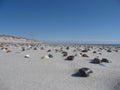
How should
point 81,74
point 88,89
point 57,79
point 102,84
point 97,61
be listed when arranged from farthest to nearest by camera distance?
point 97,61 < point 81,74 < point 57,79 < point 102,84 < point 88,89

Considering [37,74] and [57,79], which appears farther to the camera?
[37,74]

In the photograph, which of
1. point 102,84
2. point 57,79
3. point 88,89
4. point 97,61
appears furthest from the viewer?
point 97,61

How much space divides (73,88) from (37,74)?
1490mm

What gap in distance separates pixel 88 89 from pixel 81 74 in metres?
1.01

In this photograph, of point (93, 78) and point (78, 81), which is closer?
point (78, 81)

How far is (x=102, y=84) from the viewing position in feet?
13.0

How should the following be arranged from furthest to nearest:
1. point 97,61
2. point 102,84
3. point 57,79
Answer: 1. point 97,61
2. point 57,79
3. point 102,84

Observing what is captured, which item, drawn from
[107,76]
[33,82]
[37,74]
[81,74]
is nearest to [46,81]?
[33,82]

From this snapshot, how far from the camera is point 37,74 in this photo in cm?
482

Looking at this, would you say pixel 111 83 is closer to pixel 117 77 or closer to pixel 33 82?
pixel 117 77

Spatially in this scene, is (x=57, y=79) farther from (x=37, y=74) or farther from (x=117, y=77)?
(x=117, y=77)

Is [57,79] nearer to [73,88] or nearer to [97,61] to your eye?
[73,88]

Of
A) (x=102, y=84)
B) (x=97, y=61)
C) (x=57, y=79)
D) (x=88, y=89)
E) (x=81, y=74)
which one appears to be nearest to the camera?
(x=88, y=89)

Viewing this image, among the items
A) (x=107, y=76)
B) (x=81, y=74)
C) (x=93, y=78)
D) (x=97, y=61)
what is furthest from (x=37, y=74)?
(x=97, y=61)
